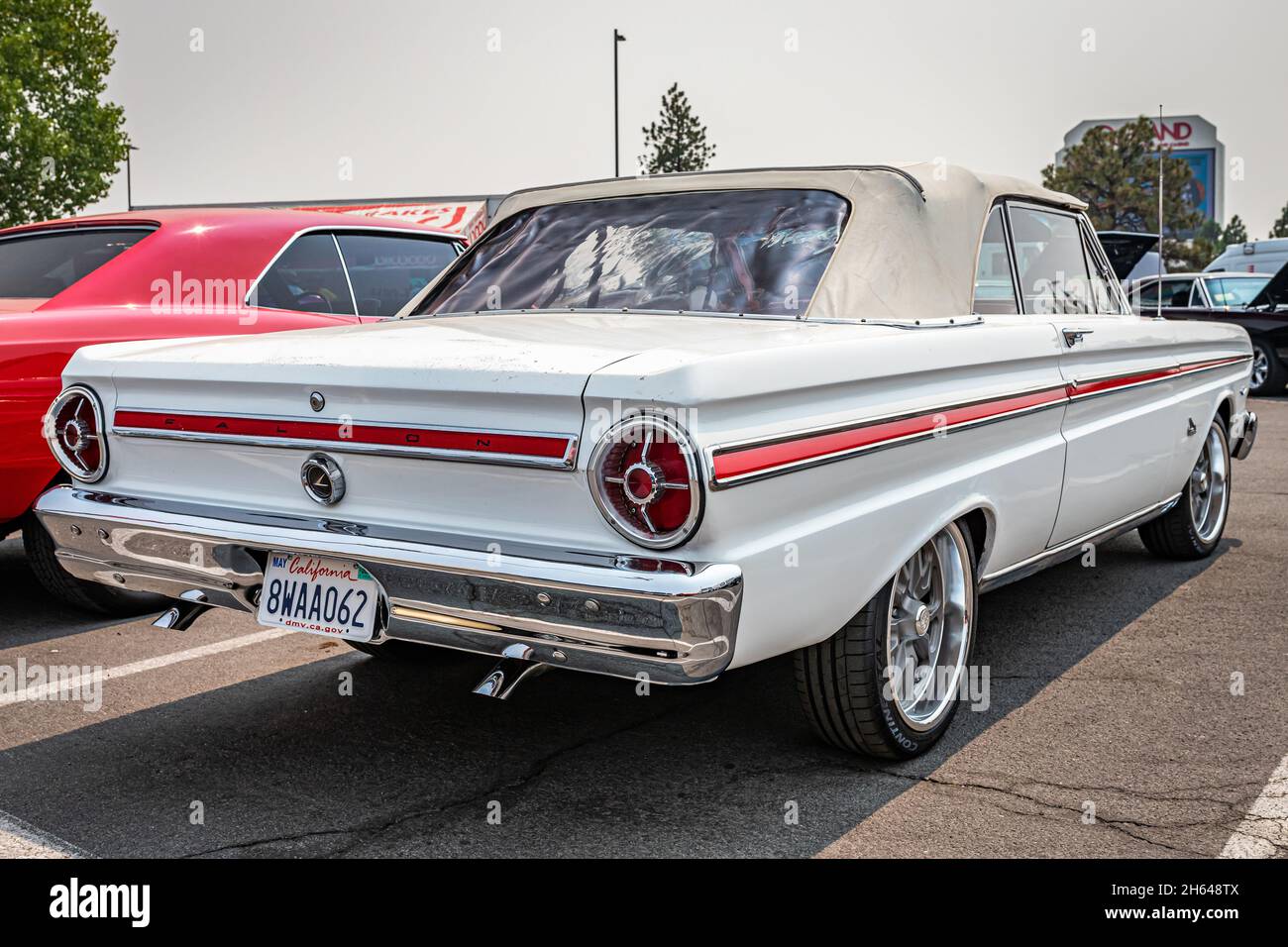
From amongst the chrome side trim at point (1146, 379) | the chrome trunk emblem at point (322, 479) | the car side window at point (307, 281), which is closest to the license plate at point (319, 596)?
the chrome trunk emblem at point (322, 479)

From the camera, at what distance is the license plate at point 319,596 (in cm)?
297

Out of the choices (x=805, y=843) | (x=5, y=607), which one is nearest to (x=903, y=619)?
(x=805, y=843)

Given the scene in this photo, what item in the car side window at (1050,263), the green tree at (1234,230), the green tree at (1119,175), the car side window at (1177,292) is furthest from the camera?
the green tree at (1234,230)

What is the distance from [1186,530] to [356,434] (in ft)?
14.1

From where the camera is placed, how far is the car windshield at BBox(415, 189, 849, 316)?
3586mm

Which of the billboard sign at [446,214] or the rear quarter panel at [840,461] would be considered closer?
the rear quarter panel at [840,461]

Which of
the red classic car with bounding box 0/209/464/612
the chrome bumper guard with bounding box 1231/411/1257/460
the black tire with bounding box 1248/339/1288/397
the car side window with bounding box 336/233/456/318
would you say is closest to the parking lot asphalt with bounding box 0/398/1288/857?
the red classic car with bounding box 0/209/464/612

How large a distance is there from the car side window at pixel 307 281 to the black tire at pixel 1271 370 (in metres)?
13.6

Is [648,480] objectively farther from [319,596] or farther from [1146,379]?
[1146,379]

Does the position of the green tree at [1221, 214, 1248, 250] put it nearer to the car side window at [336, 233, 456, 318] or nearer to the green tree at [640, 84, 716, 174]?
the green tree at [640, 84, 716, 174]

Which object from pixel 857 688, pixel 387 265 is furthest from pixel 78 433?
pixel 387 265

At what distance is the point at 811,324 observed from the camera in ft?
10.9

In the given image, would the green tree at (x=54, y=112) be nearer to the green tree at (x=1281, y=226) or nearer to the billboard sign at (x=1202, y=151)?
the billboard sign at (x=1202, y=151)

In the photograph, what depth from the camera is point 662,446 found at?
8.48ft
